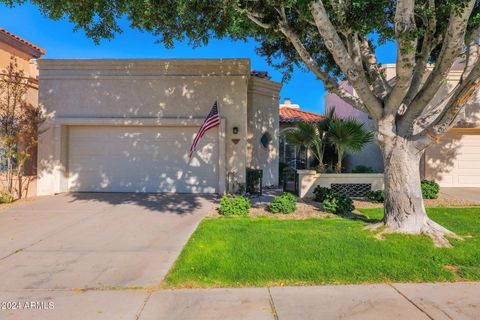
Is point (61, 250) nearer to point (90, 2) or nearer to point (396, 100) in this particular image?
point (90, 2)

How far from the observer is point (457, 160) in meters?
12.8

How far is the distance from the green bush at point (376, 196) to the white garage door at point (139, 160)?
5.21 metres

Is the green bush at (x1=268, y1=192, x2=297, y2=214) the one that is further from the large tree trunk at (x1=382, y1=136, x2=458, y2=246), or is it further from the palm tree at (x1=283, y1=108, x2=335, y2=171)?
the palm tree at (x1=283, y1=108, x2=335, y2=171)

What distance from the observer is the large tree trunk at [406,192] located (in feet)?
18.6

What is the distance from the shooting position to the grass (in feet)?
13.1

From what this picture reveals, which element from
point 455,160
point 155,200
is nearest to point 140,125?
point 155,200

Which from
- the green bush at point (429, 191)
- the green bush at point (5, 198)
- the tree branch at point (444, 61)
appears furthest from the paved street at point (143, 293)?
the green bush at point (429, 191)

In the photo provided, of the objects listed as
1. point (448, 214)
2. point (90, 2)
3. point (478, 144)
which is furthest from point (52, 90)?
point (478, 144)

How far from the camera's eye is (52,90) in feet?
34.8

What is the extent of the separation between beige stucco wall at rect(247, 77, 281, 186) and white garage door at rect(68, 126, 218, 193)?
2.34 m

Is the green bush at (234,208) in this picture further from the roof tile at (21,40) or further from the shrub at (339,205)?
the roof tile at (21,40)

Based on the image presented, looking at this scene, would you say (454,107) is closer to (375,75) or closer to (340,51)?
(375,75)

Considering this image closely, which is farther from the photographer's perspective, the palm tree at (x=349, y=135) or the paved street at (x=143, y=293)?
the palm tree at (x=349, y=135)

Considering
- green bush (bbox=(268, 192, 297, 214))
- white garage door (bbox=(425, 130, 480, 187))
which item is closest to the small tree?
green bush (bbox=(268, 192, 297, 214))
